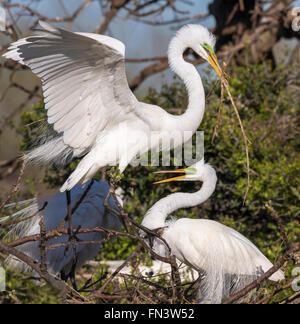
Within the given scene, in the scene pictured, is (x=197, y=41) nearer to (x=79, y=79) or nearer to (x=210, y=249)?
(x=79, y=79)

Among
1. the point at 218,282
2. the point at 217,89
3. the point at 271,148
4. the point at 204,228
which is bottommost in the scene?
the point at 218,282

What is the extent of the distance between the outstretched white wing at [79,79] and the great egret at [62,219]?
1.64ft

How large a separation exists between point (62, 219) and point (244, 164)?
1052 millimetres

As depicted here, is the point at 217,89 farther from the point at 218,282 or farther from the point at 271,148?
the point at 218,282

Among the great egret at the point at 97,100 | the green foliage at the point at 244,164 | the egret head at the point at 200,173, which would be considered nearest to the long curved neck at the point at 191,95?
the great egret at the point at 97,100

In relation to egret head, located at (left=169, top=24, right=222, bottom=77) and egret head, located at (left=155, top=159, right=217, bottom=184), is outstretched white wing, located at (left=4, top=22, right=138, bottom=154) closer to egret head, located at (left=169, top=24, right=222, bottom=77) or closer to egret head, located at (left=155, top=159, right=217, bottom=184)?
egret head, located at (left=169, top=24, right=222, bottom=77)

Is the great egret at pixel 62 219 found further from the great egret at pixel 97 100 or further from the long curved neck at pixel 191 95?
the long curved neck at pixel 191 95

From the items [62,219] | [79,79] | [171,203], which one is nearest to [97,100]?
[79,79]

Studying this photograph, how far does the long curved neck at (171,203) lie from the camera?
260cm

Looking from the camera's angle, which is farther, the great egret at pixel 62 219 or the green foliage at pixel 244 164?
the green foliage at pixel 244 164

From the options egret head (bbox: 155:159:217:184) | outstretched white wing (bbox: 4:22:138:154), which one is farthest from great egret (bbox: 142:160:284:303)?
outstretched white wing (bbox: 4:22:138:154)
